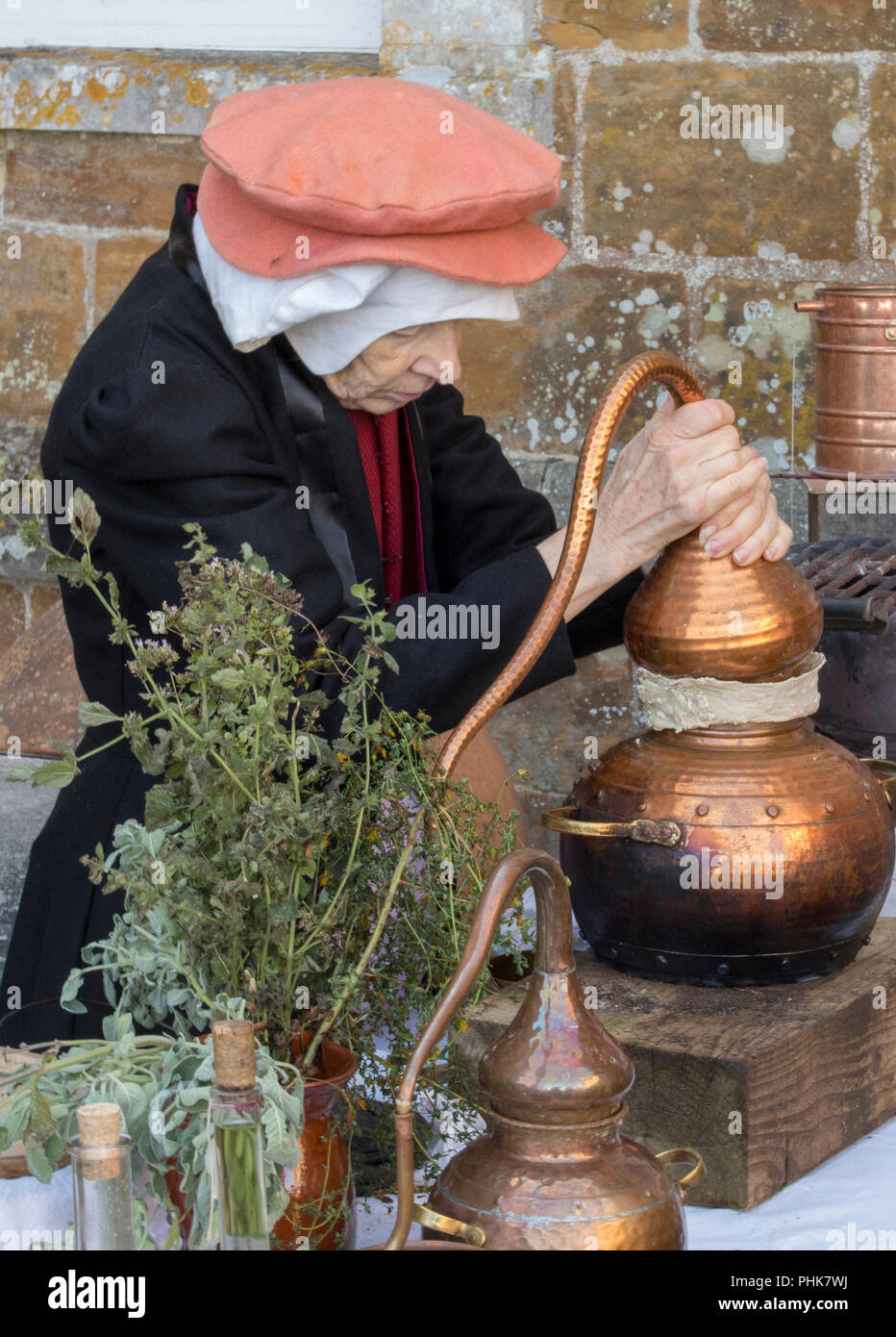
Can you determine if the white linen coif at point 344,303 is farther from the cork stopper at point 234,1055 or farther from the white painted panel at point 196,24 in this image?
the white painted panel at point 196,24

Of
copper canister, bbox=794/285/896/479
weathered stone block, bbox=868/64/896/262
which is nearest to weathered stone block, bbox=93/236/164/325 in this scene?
weathered stone block, bbox=868/64/896/262

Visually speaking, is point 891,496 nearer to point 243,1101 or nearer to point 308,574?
point 308,574

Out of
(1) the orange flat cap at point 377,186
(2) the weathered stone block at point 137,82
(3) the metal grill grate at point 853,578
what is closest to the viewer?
(1) the orange flat cap at point 377,186

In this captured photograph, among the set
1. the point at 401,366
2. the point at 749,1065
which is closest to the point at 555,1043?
the point at 749,1065

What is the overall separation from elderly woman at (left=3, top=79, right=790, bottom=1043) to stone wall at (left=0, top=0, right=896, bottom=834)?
45.3 inches

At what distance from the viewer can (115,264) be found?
3.52 metres

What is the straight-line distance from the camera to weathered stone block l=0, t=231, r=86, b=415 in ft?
11.7

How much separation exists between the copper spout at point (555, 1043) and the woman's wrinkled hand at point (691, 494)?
57cm

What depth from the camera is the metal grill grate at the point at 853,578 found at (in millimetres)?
1928

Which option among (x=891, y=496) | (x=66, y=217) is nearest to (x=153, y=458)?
(x=891, y=496)

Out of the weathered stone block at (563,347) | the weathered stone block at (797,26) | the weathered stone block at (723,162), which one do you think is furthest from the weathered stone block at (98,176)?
the weathered stone block at (797,26)

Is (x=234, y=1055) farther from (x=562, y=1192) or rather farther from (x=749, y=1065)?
(x=749, y=1065)

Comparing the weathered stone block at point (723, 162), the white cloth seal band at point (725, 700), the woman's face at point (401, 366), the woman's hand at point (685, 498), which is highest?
the weathered stone block at point (723, 162)

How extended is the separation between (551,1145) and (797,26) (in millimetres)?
2541
